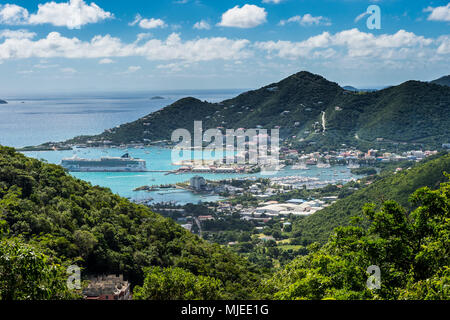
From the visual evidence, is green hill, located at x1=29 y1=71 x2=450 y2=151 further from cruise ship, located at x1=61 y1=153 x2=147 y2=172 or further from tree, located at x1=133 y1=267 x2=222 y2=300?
tree, located at x1=133 y1=267 x2=222 y2=300

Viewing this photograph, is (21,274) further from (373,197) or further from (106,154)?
(106,154)

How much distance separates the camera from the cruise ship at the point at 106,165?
33.8m

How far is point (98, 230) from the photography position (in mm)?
8562

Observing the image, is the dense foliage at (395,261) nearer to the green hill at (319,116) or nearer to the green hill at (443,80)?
the green hill at (319,116)

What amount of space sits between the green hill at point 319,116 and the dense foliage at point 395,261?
35840 mm

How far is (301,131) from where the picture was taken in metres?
45.2

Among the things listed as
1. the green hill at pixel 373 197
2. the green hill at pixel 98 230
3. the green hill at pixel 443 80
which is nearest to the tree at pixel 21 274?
the green hill at pixel 98 230

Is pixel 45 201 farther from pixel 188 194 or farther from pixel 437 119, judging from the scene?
pixel 437 119

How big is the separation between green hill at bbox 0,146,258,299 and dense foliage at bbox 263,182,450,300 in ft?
8.51

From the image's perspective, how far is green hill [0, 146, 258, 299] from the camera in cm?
739

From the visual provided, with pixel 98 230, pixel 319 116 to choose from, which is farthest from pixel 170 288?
pixel 319 116

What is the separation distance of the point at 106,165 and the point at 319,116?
24295mm

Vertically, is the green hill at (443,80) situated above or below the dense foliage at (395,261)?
above
